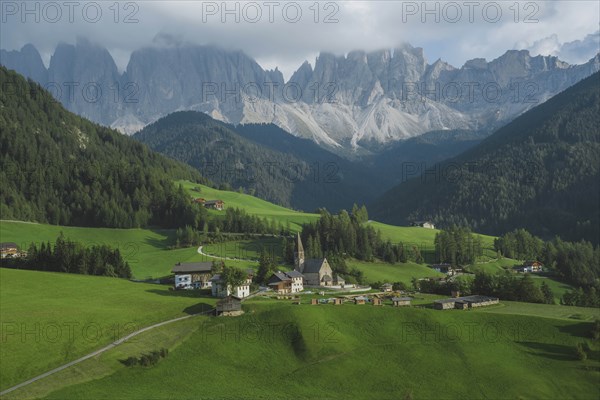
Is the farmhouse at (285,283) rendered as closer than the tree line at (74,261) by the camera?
Yes

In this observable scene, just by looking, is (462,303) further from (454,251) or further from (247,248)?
(454,251)

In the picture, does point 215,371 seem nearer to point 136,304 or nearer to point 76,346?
point 76,346

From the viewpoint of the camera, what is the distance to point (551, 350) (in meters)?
84.8

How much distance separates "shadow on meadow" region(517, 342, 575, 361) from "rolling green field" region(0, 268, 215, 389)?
5588 cm

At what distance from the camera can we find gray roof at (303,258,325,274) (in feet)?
451

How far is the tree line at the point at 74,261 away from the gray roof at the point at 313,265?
43573 millimetres

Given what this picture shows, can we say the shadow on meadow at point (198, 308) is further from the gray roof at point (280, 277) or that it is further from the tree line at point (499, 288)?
the tree line at point (499, 288)

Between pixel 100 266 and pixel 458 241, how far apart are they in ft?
402

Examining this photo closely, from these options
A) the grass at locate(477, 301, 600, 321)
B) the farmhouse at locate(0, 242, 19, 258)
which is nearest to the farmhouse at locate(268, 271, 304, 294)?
the grass at locate(477, 301, 600, 321)

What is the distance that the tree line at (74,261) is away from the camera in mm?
132000

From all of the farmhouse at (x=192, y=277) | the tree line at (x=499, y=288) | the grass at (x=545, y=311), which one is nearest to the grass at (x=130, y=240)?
the farmhouse at (x=192, y=277)

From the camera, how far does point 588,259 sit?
191250 mm

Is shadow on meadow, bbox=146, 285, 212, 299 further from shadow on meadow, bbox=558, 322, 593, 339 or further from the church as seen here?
shadow on meadow, bbox=558, 322, 593, 339

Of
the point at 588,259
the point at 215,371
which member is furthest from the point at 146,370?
the point at 588,259
